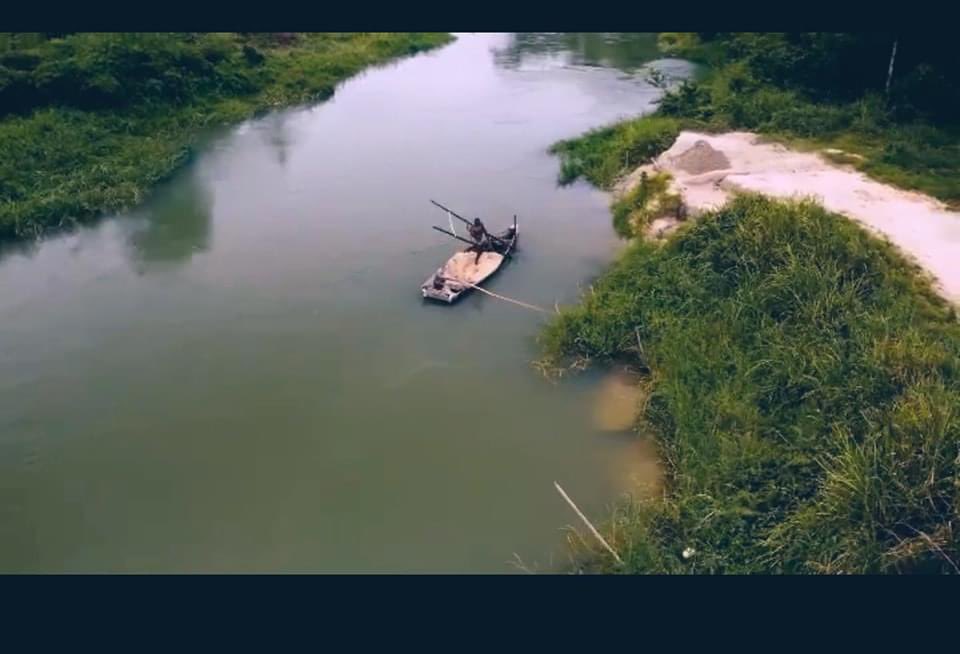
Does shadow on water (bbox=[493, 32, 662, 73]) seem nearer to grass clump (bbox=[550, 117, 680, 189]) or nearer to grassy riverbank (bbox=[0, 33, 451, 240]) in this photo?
grassy riverbank (bbox=[0, 33, 451, 240])

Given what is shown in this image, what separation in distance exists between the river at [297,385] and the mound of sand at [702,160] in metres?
1.82

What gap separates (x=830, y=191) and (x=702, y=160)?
2602 mm

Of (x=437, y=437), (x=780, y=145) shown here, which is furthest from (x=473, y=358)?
(x=780, y=145)

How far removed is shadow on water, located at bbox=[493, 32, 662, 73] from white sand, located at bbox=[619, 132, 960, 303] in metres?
11.1

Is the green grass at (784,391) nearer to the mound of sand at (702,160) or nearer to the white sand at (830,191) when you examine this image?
the white sand at (830,191)

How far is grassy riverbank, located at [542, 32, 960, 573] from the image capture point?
668 centimetres

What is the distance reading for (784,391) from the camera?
834cm

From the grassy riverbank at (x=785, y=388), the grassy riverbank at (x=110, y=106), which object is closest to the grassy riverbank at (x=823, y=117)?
the grassy riverbank at (x=785, y=388)

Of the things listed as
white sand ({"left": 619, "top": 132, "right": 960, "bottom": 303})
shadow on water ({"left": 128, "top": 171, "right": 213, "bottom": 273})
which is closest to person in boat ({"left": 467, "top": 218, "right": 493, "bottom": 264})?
white sand ({"left": 619, "top": 132, "right": 960, "bottom": 303})

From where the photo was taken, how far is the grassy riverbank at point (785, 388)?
668 cm

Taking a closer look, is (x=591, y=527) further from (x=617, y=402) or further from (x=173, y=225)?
(x=173, y=225)

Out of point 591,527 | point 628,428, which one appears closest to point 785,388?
point 628,428
